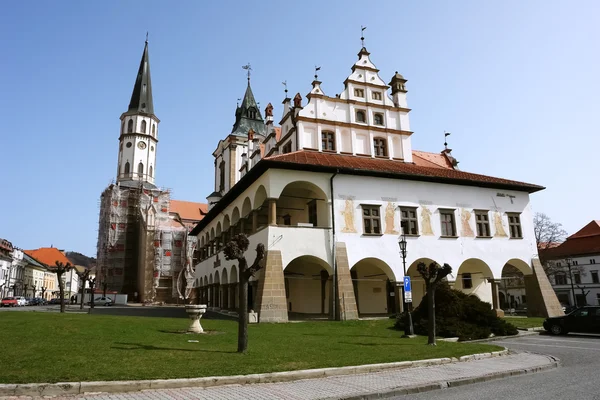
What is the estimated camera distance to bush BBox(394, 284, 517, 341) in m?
18.7

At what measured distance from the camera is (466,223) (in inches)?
1154

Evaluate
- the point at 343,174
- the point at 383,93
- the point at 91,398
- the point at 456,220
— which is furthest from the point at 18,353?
the point at 383,93

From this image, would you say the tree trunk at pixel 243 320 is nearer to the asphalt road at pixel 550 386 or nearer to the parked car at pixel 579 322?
the asphalt road at pixel 550 386

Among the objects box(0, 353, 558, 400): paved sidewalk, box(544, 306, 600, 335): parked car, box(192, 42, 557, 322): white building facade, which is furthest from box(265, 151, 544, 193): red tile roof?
box(0, 353, 558, 400): paved sidewalk

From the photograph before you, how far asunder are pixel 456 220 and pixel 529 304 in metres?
8.26

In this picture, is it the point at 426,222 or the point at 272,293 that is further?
the point at 426,222

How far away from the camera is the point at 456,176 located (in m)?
29.9

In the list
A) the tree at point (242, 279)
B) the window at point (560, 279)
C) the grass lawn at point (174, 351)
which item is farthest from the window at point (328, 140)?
the window at point (560, 279)

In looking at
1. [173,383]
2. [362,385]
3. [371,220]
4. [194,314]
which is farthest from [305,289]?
[173,383]

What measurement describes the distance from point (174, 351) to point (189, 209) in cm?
6989

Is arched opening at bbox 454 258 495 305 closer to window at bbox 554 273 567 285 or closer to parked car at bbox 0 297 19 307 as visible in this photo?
window at bbox 554 273 567 285

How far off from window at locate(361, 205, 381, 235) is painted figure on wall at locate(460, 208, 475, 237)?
21.2 ft

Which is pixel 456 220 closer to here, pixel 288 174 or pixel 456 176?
pixel 456 176

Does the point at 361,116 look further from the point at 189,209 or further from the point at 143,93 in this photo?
the point at 143,93
